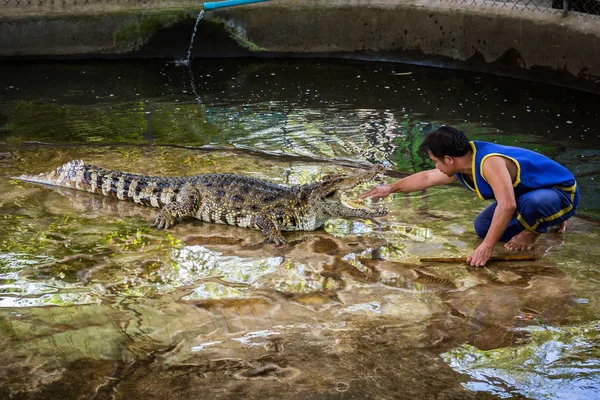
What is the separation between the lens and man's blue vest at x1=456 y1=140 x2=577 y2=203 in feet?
14.2

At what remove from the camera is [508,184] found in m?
4.16

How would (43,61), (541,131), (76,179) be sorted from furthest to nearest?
(43,61) < (541,131) < (76,179)

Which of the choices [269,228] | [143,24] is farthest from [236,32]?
[269,228]

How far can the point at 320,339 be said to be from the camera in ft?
11.3

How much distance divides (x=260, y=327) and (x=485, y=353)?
1.13 m

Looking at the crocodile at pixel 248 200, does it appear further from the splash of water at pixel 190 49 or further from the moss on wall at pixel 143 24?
the moss on wall at pixel 143 24

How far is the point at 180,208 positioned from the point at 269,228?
0.75 m

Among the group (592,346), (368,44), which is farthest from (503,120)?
(592,346)

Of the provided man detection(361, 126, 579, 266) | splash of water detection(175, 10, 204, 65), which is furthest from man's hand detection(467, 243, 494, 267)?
splash of water detection(175, 10, 204, 65)

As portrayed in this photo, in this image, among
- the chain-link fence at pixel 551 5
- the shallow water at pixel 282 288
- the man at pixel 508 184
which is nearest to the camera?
the shallow water at pixel 282 288

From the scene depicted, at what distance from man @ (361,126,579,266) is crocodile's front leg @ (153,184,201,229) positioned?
6.41 feet

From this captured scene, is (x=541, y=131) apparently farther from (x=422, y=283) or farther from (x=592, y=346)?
(x=592, y=346)

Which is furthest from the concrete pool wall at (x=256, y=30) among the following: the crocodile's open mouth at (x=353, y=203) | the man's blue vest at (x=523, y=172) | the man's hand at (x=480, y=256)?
the man's hand at (x=480, y=256)

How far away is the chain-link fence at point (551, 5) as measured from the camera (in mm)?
9391
